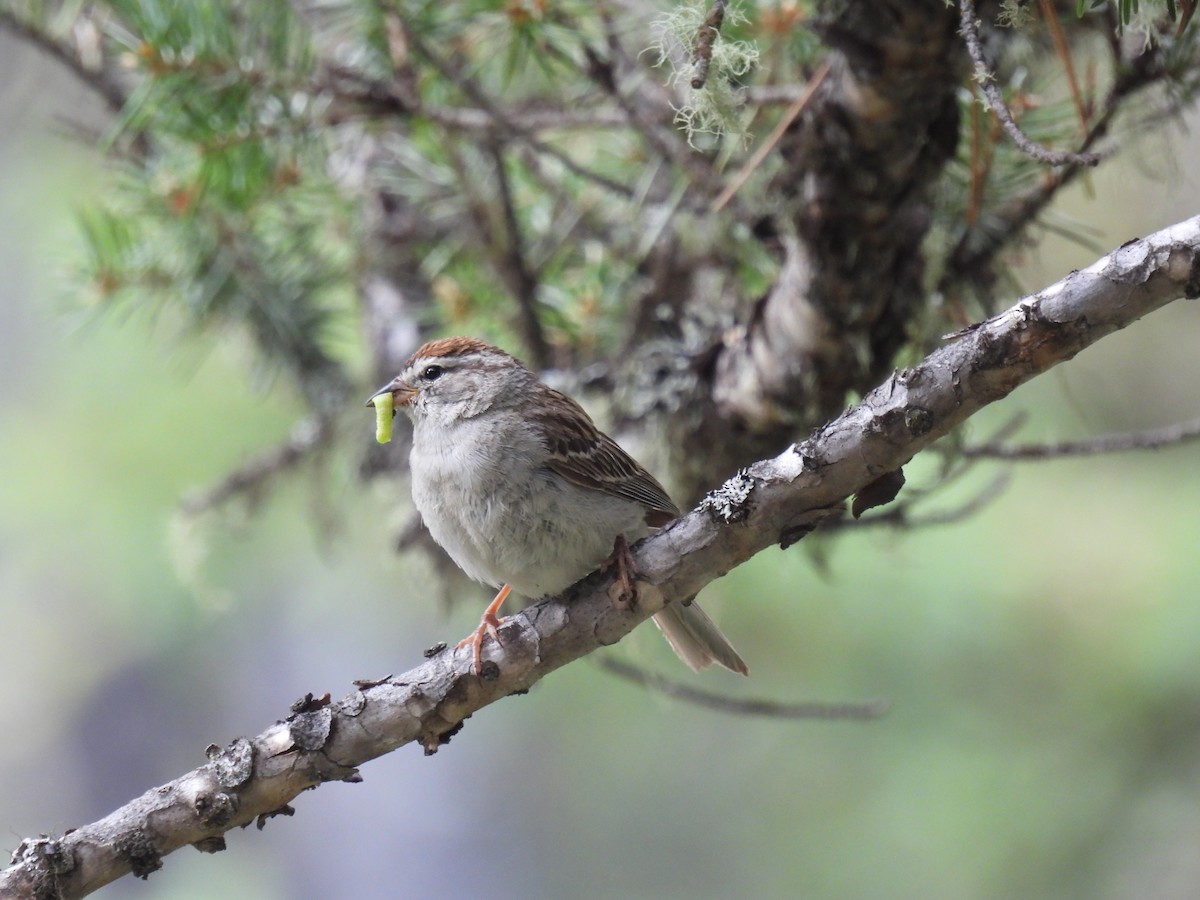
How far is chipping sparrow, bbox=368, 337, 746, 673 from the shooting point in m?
2.46

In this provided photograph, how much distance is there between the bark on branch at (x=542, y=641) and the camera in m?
1.57

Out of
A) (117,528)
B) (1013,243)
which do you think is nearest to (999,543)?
(1013,243)

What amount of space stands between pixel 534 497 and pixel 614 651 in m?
1.94

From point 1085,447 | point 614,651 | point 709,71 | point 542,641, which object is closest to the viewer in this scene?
point 709,71

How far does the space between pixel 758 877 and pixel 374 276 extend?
2.80 m

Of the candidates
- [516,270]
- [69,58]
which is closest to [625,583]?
[516,270]

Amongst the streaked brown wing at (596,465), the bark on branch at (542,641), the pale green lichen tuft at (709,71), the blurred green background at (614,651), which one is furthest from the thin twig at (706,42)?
the blurred green background at (614,651)

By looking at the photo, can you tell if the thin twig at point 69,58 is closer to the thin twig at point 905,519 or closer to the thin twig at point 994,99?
the thin twig at point 905,519

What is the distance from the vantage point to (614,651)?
14.3 feet

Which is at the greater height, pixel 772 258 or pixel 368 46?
pixel 368 46

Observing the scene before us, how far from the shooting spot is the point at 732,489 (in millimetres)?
1790

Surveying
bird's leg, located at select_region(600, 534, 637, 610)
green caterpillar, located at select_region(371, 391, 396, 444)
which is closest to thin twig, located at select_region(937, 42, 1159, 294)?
bird's leg, located at select_region(600, 534, 637, 610)

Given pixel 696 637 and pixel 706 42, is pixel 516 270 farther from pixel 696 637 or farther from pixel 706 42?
pixel 706 42

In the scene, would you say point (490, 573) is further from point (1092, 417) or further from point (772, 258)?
point (1092, 417)
